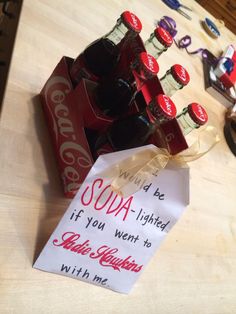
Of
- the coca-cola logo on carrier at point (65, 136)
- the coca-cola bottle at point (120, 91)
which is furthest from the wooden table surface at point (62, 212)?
the coca-cola bottle at point (120, 91)

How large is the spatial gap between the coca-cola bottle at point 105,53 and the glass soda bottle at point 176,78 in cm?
9

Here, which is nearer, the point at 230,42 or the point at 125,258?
the point at 125,258

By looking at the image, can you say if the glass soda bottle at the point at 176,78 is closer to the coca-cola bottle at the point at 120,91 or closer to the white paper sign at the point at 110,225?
the coca-cola bottle at the point at 120,91

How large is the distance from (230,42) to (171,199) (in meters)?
1.25

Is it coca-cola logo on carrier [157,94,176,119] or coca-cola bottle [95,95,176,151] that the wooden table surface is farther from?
coca-cola logo on carrier [157,94,176,119]

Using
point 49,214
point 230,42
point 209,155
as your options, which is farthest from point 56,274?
point 230,42

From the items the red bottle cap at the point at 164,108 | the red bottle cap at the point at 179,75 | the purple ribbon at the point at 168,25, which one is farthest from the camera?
the purple ribbon at the point at 168,25

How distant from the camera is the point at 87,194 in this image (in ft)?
1.62

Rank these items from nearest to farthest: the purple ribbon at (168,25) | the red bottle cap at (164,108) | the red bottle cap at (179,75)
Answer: the red bottle cap at (164,108) < the red bottle cap at (179,75) < the purple ribbon at (168,25)

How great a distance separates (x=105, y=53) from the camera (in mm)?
659

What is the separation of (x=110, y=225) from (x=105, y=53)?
0.32m

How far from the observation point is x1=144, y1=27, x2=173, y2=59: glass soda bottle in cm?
68

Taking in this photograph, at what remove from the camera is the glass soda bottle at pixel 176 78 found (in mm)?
617

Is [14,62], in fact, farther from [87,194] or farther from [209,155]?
[209,155]
